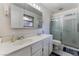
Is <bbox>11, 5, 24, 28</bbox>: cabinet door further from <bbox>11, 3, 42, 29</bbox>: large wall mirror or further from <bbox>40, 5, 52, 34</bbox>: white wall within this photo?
<bbox>40, 5, 52, 34</bbox>: white wall

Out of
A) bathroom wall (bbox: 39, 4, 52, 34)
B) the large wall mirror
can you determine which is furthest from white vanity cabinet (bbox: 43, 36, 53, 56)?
the large wall mirror

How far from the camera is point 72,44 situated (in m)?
2.98

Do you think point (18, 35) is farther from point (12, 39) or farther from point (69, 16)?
point (69, 16)

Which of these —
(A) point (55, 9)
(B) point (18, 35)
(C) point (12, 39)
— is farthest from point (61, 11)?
(C) point (12, 39)

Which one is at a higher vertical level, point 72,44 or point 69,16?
point 69,16

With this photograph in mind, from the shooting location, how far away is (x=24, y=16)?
2000 millimetres

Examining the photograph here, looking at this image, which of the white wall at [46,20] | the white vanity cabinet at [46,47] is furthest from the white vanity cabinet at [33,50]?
the white wall at [46,20]

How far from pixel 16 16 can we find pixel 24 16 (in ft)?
1.03

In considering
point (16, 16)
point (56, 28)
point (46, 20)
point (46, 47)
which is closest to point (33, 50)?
point (16, 16)

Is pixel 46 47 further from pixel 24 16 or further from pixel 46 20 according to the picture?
pixel 24 16

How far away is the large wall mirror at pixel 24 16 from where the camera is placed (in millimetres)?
1656

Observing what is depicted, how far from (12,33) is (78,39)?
93.7 inches

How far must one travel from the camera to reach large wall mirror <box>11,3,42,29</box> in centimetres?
166

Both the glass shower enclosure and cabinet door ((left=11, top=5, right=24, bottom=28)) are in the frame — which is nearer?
cabinet door ((left=11, top=5, right=24, bottom=28))
